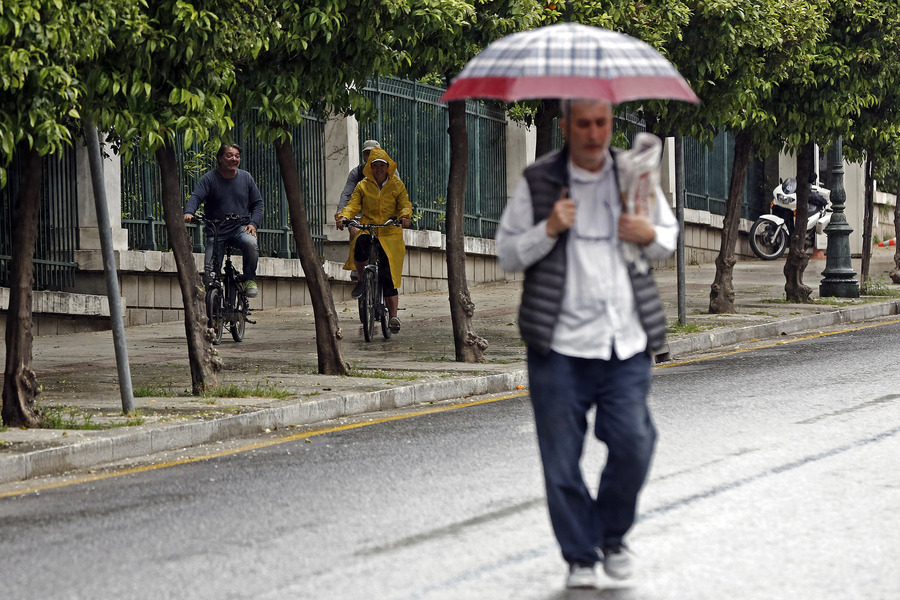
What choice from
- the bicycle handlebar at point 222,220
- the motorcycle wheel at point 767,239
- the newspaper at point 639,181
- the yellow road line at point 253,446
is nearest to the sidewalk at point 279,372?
the yellow road line at point 253,446

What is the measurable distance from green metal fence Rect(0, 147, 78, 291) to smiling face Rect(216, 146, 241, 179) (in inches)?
101

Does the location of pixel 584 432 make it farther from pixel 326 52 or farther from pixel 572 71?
pixel 326 52

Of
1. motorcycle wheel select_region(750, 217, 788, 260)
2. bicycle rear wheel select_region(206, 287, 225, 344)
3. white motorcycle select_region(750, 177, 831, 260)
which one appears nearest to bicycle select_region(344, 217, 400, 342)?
bicycle rear wheel select_region(206, 287, 225, 344)

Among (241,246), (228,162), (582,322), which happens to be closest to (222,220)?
(241,246)

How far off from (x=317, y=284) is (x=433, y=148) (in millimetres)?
12172

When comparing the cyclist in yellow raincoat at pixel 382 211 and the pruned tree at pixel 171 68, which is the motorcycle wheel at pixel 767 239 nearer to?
the cyclist in yellow raincoat at pixel 382 211

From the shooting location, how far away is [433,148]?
24.6 meters

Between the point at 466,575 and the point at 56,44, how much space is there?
14.4 ft

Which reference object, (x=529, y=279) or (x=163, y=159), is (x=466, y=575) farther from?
(x=163, y=159)

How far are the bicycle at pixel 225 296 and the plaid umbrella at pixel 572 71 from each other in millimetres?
10383

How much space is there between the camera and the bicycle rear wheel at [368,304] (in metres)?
15.7

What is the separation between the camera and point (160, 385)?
38.7 ft

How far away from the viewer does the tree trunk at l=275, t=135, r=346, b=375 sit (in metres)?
12.5

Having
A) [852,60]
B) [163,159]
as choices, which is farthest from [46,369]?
[852,60]
